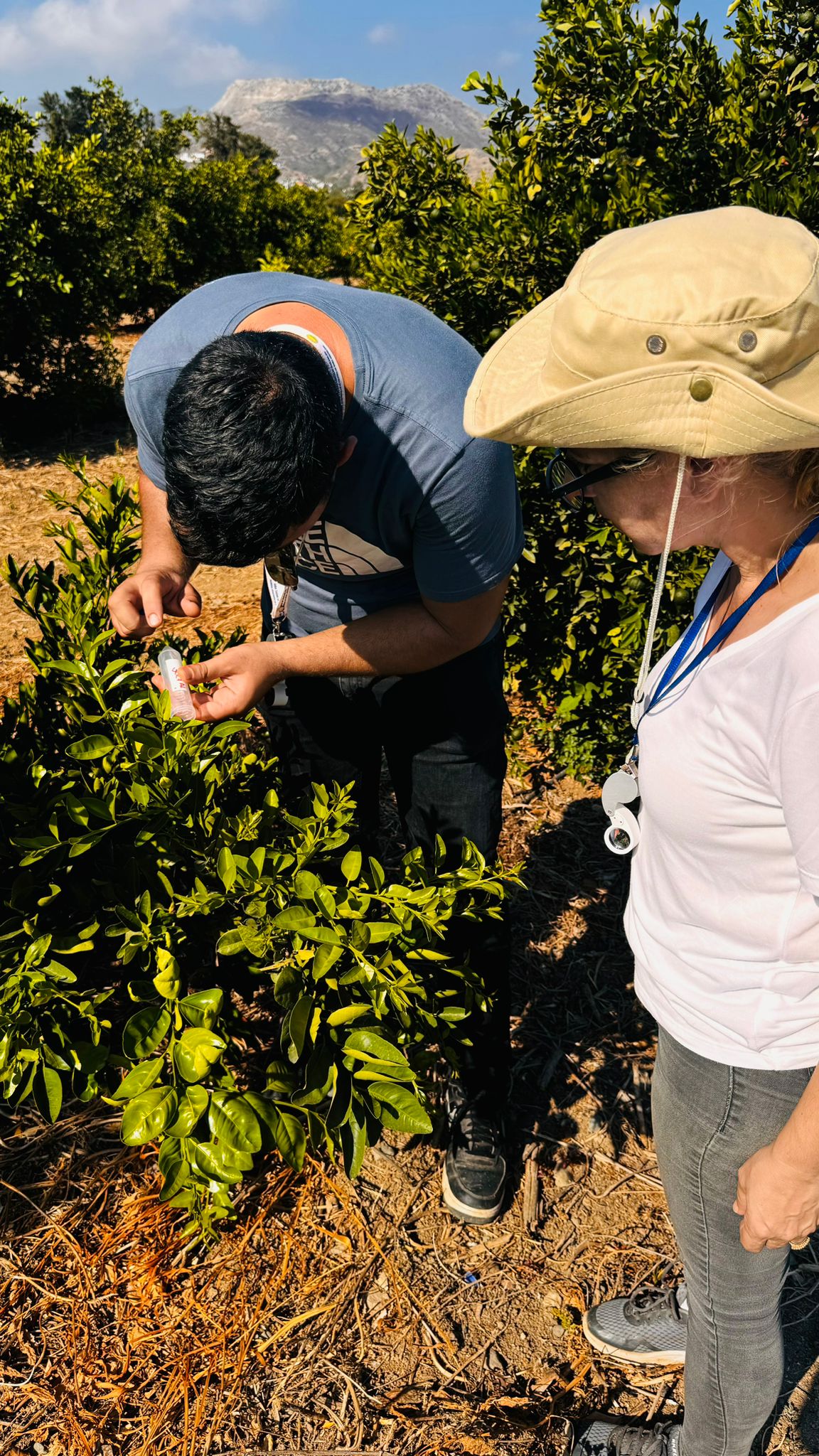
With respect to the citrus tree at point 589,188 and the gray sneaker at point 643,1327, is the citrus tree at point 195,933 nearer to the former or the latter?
the gray sneaker at point 643,1327

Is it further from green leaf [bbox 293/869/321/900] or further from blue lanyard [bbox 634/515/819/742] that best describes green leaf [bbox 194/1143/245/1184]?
blue lanyard [bbox 634/515/819/742]

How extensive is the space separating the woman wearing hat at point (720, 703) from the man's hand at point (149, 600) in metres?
0.98

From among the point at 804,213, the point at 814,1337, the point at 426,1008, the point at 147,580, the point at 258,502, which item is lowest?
the point at 814,1337

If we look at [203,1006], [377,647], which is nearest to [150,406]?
[377,647]

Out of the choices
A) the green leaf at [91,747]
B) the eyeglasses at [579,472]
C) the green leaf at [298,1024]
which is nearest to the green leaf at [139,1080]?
the green leaf at [298,1024]

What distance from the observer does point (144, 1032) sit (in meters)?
1.70

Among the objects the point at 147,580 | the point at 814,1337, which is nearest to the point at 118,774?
the point at 147,580

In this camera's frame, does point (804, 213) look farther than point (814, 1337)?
Yes

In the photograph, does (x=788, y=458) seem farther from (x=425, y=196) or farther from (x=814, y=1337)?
(x=425, y=196)

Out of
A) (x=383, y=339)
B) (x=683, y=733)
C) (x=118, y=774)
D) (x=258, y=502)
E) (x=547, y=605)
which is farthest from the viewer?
(x=547, y=605)

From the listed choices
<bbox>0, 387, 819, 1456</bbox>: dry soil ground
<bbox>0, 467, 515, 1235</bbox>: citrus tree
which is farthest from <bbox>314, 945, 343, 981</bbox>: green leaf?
<bbox>0, 387, 819, 1456</bbox>: dry soil ground

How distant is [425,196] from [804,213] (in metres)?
1.66

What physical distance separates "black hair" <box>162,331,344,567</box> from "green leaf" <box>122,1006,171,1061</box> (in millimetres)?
850

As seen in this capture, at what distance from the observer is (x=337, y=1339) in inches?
87.2
